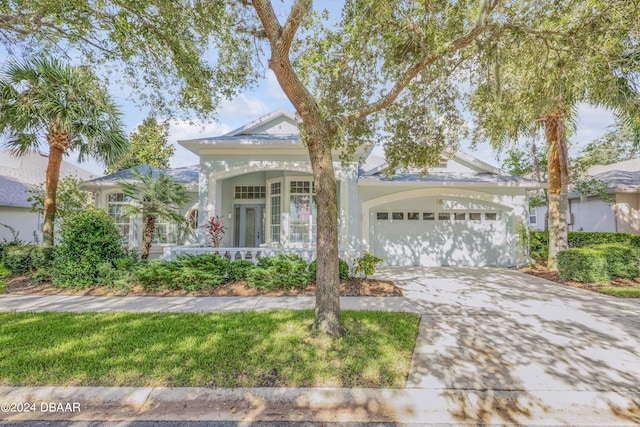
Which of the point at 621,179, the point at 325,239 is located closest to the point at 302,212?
the point at 325,239

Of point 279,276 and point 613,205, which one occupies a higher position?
point 613,205

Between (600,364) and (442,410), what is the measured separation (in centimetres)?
256

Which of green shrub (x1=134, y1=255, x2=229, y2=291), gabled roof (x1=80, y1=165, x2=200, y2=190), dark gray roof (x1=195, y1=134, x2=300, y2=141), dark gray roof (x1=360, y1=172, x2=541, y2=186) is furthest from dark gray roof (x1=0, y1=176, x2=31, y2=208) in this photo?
dark gray roof (x1=360, y1=172, x2=541, y2=186)

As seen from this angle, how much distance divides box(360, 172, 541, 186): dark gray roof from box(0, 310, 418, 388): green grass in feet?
23.4

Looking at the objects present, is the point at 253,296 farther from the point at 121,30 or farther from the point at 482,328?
the point at 121,30

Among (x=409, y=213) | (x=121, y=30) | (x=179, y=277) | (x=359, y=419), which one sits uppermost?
(x=121, y=30)

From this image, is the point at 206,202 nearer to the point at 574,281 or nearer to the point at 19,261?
the point at 19,261

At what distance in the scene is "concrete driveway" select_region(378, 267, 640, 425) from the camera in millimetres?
3119

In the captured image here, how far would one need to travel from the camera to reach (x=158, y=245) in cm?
1207

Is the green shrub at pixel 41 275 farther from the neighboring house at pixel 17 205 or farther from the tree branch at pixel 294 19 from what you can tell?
the tree branch at pixel 294 19

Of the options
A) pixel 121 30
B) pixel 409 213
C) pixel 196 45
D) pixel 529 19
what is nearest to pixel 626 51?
pixel 529 19

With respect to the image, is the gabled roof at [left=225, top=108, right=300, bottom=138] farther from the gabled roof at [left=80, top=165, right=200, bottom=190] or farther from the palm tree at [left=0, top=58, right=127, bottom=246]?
Result: the palm tree at [left=0, top=58, right=127, bottom=246]

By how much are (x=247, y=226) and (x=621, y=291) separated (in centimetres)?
1210

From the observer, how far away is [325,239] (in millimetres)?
4586
